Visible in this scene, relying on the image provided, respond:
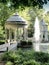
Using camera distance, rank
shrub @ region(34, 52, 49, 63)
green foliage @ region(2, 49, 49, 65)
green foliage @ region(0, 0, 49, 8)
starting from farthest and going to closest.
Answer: shrub @ region(34, 52, 49, 63) < green foliage @ region(2, 49, 49, 65) < green foliage @ region(0, 0, 49, 8)

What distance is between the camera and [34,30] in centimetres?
4484

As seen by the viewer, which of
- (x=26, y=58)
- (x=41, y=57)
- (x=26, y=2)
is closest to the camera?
(x=26, y=2)

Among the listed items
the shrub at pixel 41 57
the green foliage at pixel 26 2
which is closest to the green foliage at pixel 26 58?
the shrub at pixel 41 57

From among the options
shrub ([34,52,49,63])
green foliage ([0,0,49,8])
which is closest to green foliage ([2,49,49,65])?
shrub ([34,52,49,63])

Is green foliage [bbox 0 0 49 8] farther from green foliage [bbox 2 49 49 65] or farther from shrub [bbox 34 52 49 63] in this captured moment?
shrub [bbox 34 52 49 63]

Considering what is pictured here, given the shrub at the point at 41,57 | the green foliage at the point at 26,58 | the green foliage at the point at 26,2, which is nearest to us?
the green foliage at the point at 26,2

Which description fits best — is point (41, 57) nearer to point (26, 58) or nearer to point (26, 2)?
point (26, 58)

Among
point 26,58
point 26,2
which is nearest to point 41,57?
point 26,58

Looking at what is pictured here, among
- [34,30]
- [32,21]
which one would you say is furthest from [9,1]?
[32,21]

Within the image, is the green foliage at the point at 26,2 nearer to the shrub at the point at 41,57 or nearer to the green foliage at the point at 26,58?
the green foliage at the point at 26,58

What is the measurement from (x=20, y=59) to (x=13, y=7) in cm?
264

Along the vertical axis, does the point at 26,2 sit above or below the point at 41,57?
above

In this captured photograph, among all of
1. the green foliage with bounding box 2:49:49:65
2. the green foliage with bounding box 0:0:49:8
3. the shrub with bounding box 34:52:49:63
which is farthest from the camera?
the shrub with bounding box 34:52:49:63

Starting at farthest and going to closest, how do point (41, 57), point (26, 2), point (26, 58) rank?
point (41, 57), point (26, 58), point (26, 2)
